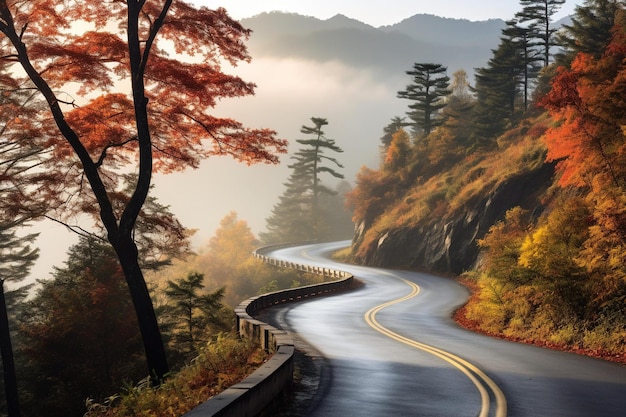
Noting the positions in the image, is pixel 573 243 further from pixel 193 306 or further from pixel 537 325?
pixel 193 306

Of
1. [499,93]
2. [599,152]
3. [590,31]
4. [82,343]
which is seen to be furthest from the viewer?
[499,93]

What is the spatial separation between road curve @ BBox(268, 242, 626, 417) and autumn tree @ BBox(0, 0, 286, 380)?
18.6 ft

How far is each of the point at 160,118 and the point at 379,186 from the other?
166 ft

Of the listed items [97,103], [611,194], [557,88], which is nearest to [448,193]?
[557,88]

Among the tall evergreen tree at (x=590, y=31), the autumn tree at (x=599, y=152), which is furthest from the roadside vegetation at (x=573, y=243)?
the tall evergreen tree at (x=590, y=31)

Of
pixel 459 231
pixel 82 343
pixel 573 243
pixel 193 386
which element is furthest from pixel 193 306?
pixel 459 231

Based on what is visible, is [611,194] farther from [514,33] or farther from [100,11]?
[514,33]

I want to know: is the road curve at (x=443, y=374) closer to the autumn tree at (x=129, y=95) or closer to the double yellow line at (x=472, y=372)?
the double yellow line at (x=472, y=372)

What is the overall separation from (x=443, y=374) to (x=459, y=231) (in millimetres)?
33742

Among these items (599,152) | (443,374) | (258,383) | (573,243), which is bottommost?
(443,374)

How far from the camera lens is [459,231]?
4450cm

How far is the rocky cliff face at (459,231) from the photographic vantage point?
39.5 m

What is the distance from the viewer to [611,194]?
16.8 metres

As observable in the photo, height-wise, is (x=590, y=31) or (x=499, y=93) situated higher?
(x=590, y=31)
